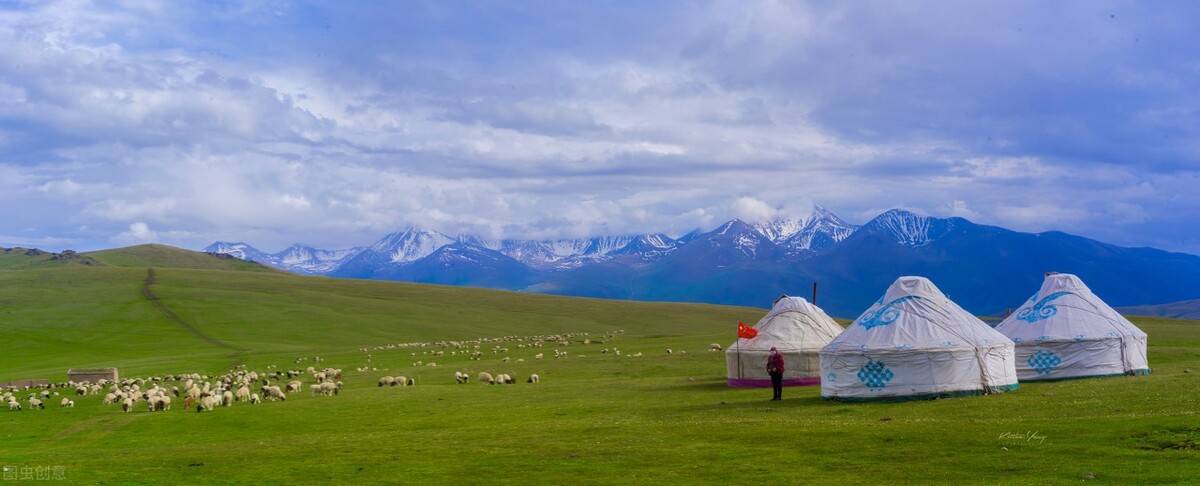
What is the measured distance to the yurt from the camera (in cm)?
3734

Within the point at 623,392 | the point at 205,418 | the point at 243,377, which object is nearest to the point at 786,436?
the point at 623,392

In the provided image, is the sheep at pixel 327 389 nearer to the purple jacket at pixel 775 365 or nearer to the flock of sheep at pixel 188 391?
the flock of sheep at pixel 188 391

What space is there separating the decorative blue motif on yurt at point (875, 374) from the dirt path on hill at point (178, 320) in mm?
49497

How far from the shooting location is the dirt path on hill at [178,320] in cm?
8091

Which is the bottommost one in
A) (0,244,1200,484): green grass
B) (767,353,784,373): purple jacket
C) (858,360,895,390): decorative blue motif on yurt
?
(0,244,1200,484): green grass

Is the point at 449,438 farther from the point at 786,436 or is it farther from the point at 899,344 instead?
the point at 899,344

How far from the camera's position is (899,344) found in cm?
2944

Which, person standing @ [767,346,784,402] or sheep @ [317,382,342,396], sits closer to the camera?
person standing @ [767,346,784,402]

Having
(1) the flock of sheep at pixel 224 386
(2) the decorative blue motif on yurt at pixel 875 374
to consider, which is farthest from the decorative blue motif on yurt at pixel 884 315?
(1) the flock of sheep at pixel 224 386

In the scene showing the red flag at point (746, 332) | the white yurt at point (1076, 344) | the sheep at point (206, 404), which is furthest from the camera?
the red flag at point (746, 332)

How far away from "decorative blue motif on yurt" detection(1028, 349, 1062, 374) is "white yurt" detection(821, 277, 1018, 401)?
482 centimetres

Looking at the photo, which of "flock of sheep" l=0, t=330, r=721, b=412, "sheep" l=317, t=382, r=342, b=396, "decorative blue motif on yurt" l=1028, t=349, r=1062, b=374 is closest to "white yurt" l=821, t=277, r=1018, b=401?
"decorative blue motif on yurt" l=1028, t=349, r=1062, b=374

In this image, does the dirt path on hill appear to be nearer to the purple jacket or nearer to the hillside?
the hillside

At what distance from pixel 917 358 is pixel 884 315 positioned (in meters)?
2.48
